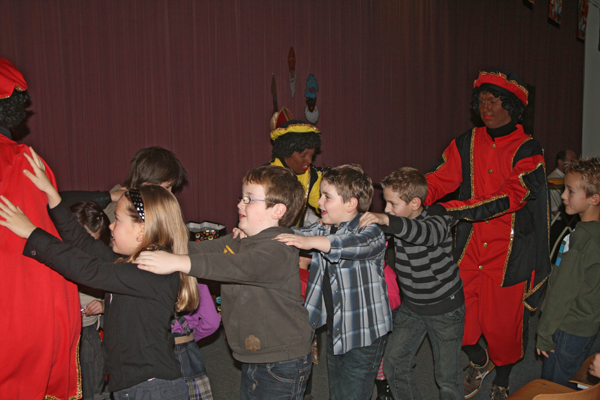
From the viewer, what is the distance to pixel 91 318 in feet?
7.65

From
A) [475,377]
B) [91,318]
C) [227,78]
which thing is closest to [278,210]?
[91,318]

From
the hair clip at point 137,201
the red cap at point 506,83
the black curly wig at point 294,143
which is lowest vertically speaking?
the hair clip at point 137,201

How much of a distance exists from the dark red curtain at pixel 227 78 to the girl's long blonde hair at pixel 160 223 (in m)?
1.94

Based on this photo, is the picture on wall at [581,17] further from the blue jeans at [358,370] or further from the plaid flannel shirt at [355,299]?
the blue jeans at [358,370]

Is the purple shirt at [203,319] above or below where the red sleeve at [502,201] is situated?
below

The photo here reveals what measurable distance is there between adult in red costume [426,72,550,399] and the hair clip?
1834 mm

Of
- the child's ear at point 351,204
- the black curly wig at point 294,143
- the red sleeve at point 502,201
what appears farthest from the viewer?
the black curly wig at point 294,143

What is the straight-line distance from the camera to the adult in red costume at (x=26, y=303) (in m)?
1.46

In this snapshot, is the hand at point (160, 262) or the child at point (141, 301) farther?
the child at point (141, 301)

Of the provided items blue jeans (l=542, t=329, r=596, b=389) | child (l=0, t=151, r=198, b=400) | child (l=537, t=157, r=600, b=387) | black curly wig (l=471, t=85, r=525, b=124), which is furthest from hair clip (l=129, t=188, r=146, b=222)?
black curly wig (l=471, t=85, r=525, b=124)

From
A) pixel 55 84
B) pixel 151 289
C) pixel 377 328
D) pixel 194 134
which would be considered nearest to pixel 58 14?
pixel 55 84

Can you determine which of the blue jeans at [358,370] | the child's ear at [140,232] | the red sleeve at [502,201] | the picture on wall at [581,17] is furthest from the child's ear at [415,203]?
the picture on wall at [581,17]

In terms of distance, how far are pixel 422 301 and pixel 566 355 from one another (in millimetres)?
759

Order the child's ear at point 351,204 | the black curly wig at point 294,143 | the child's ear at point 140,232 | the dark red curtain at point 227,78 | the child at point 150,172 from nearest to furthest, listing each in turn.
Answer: the child's ear at point 140,232 < the child's ear at point 351,204 < the child at point 150,172 < the dark red curtain at point 227,78 < the black curly wig at point 294,143
